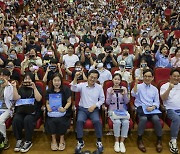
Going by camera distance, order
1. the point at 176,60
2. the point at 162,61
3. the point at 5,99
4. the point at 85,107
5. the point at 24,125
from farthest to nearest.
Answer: the point at 162,61 → the point at 176,60 → the point at 85,107 → the point at 5,99 → the point at 24,125

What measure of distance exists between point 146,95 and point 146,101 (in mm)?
70

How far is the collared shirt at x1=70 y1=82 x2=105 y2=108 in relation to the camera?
2.99 meters

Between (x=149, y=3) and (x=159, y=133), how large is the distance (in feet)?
31.9

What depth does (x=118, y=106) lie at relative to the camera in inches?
119

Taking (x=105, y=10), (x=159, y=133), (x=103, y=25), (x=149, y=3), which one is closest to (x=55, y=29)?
(x=103, y=25)

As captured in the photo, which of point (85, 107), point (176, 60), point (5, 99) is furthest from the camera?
point (176, 60)

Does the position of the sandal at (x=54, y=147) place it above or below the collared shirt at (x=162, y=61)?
below

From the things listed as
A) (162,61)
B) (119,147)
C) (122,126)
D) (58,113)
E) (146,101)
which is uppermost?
(162,61)

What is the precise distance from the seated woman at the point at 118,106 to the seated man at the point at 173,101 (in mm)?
469

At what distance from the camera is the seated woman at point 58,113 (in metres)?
2.84

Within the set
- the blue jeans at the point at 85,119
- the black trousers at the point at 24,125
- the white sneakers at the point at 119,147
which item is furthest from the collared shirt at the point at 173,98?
the black trousers at the point at 24,125

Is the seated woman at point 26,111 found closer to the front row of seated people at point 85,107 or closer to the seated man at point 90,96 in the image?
the front row of seated people at point 85,107

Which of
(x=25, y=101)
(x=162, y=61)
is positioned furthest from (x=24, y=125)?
(x=162, y=61)

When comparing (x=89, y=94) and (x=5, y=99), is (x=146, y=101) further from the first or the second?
(x=5, y=99)
